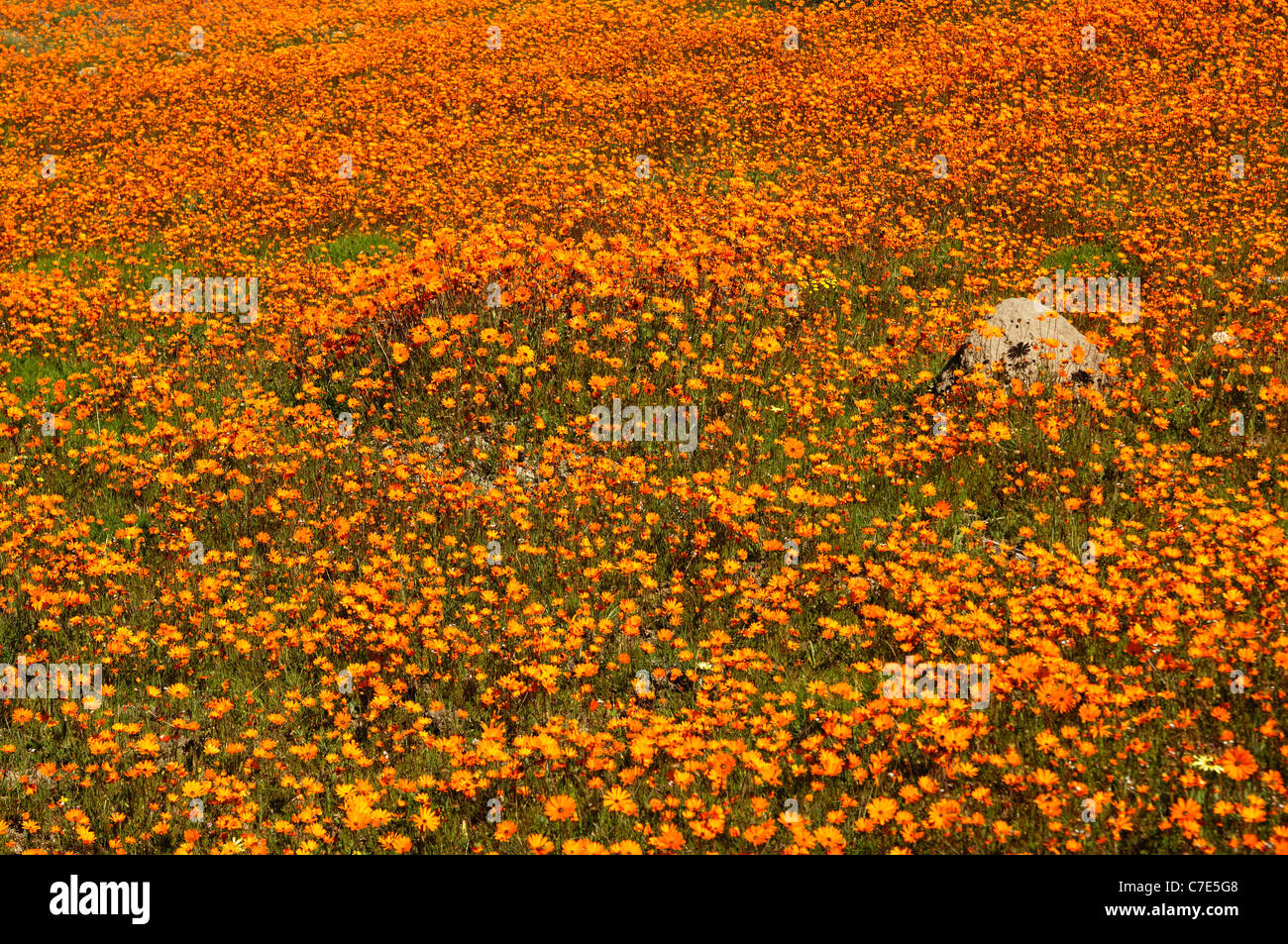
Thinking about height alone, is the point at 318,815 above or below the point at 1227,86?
below

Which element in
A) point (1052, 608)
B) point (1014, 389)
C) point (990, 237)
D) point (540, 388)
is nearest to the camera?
point (1052, 608)

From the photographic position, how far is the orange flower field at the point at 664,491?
16.3ft

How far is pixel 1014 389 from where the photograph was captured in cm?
880

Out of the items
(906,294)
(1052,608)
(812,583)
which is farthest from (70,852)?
(906,294)

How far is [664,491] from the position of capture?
313 inches

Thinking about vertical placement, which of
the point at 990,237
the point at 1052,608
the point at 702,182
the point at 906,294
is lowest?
the point at 1052,608

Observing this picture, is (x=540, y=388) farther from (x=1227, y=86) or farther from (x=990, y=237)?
(x=1227, y=86)

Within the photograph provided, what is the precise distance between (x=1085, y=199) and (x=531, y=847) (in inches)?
491

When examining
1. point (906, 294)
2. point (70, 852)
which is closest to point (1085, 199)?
point (906, 294)

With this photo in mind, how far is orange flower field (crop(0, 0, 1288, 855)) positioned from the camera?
195 inches

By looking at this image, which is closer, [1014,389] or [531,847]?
[531,847]

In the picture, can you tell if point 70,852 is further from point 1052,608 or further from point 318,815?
point 1052,608

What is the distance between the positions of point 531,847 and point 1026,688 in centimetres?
270

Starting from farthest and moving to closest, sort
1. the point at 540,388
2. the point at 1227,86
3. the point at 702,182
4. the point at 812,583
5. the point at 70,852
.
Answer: the point at 1227,86 < the point at 702,182 < the point at 540,388 < the point at 812,583 < the point at 70,852
